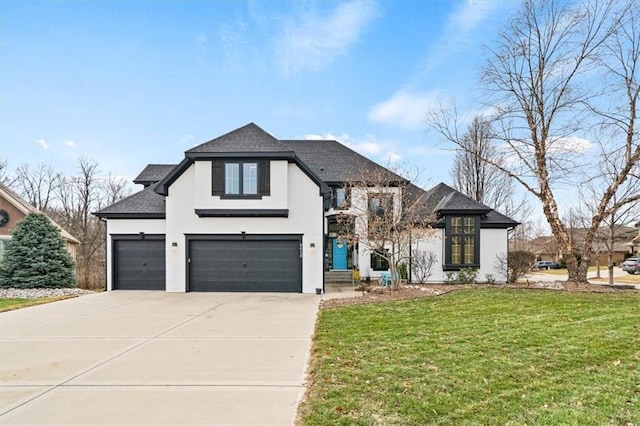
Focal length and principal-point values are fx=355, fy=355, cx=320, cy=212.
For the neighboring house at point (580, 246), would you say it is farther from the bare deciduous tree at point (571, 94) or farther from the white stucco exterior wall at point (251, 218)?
the white stucco exterior wall at point (251, 218)

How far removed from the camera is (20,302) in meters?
12.1

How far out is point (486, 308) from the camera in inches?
351

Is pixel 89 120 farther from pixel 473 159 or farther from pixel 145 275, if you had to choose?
pixel 473 159

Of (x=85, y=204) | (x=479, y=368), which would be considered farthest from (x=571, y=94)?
(x=85, y=204)

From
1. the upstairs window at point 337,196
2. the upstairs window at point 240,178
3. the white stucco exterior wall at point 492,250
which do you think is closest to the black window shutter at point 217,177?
the upstairs window at point 240,178

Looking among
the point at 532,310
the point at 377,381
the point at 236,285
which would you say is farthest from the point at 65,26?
the point at 532,310

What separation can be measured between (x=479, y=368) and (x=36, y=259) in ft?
58.3

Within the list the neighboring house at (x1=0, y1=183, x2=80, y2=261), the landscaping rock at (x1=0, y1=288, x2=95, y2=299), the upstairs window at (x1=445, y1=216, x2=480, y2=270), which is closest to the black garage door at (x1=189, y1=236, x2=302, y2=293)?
the landscaping rock at (x1=0, y1=288, x2=95, y2=299)

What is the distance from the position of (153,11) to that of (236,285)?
414 inches

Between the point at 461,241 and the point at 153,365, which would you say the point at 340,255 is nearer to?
the point at 461,241

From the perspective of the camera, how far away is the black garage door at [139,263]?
15.1 metres

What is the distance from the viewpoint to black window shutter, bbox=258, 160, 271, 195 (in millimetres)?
14203

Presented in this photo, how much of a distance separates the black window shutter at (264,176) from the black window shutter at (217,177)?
153 cm

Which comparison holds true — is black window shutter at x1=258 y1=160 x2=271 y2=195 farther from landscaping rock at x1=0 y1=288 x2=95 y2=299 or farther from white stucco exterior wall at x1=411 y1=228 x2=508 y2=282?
landscaping rock at x1=0 y1=288 x2=95 y2=299
